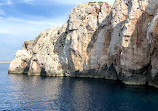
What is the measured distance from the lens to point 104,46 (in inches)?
→ 2781

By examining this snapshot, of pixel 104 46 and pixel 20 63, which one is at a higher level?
pixel 104 46

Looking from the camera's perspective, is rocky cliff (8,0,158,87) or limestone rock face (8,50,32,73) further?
limestone rock face (8,50,32,73)

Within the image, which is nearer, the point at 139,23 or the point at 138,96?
the point at 138,96

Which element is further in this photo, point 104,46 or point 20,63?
point 20,63

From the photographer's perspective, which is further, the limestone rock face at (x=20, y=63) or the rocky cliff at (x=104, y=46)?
the limestone rock face at (x=20, y=63)

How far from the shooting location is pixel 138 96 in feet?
131

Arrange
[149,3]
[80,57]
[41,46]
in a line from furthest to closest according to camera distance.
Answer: [41,46], [80,57], [149,3]

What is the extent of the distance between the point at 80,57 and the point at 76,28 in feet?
46.4

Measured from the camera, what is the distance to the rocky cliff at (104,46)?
163 ft

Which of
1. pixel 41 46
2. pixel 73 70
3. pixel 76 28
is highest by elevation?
pixel 76 28

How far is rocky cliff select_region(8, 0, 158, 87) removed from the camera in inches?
1957

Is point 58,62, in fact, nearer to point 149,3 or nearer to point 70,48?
point 70,48

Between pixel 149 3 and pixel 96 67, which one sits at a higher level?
pixel 149 3

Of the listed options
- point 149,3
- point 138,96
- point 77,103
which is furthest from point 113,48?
point 77,103
